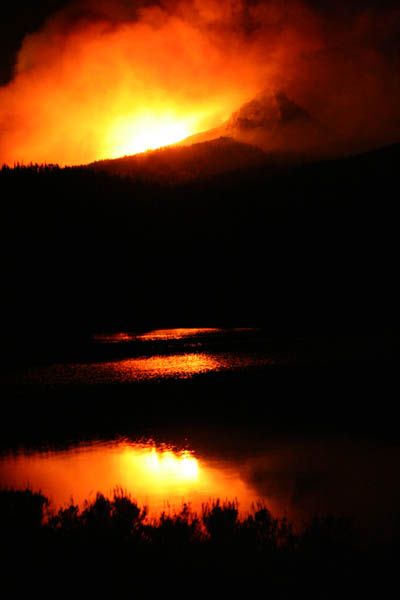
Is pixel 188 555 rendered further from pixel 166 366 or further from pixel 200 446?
pixel 166 366

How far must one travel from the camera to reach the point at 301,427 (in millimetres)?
20109

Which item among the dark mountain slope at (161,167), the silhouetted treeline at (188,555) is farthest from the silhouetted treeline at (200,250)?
the silhouetted treeline at (188,555)

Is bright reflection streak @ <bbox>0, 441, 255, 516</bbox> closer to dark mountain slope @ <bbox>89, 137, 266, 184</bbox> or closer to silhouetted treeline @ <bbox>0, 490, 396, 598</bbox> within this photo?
silhouetted treeline @ <bbox>0, 490, 396, 598</bbox>

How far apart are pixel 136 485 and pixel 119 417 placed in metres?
8.92

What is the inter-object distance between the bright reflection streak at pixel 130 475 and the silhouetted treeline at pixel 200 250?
3958 centimetres

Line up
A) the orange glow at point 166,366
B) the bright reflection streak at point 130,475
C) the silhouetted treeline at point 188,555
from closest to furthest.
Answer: the silhouetted treeline at point 188,555 < the bright reflection streak at point 130,475 < the orange glow at point 166,366

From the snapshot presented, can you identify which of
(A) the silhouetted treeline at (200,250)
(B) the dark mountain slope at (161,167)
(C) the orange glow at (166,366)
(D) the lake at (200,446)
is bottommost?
(D) the lake at (200,446)

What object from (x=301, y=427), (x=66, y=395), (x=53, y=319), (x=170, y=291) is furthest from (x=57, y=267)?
(x=301, y=427)

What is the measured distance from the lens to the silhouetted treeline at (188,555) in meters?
8.25

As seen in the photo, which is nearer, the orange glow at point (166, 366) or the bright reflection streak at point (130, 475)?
the bright reflection streak at point (130, 475)

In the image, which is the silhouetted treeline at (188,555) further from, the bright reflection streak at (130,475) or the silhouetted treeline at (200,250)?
the silhouetted treeline at (200,250)

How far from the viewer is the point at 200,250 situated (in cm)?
11888

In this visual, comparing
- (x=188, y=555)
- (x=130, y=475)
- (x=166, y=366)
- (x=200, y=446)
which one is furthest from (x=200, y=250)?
(x=188, y=555)

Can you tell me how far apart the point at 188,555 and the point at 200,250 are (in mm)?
110498
